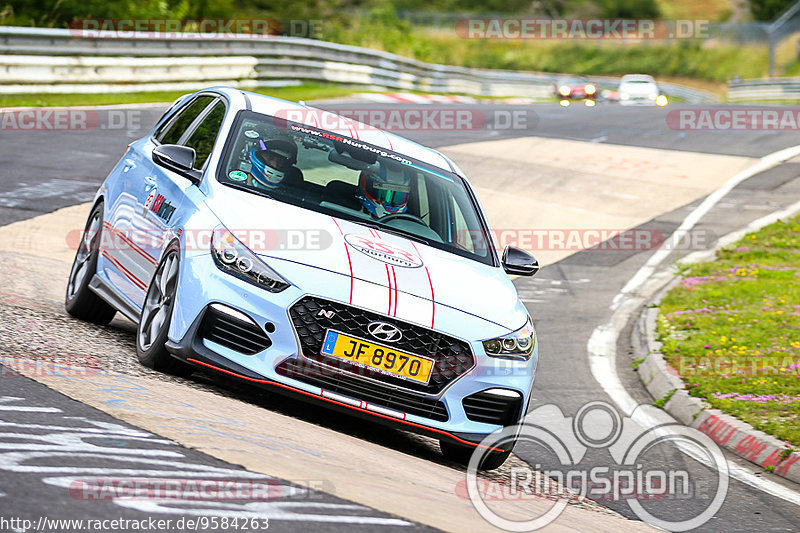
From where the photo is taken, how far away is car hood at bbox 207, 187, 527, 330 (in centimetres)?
558

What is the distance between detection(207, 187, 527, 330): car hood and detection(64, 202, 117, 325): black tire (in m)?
1.64

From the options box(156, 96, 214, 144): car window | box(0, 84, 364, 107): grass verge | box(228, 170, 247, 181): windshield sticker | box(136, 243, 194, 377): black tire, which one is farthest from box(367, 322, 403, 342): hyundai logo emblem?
A: box(0, 84, 364, 107): grass verge

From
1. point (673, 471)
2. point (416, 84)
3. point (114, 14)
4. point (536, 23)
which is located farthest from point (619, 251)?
point (536, 23)

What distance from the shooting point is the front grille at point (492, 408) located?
5.80 meters

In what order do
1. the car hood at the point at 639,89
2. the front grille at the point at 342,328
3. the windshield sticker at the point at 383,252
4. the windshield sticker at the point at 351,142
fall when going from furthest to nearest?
the car hood at the point at 639,89
the windshield sticker at the point at 351,142
the windshield sticker at the point at 383,252
the front grille at the point at 342,328

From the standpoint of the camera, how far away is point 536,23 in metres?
82.7

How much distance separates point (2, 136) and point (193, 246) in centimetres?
1077

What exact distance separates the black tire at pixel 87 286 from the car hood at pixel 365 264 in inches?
64.6

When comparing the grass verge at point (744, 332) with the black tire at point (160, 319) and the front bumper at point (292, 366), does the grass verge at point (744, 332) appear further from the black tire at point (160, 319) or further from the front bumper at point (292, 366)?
the black tire at point (160, 319)

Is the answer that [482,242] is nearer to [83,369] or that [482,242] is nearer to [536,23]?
[83,369]

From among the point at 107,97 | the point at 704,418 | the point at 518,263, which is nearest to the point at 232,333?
the point at 518,263

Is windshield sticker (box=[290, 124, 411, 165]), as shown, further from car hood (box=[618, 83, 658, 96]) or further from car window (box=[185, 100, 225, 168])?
car hood (box=[618, 83, 658, 96])

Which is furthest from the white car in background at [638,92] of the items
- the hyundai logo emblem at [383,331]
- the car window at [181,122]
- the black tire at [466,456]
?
the hyundai logo emblem at [383,331]

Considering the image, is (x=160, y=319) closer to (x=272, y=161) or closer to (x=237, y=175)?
(x=237, y=175)
